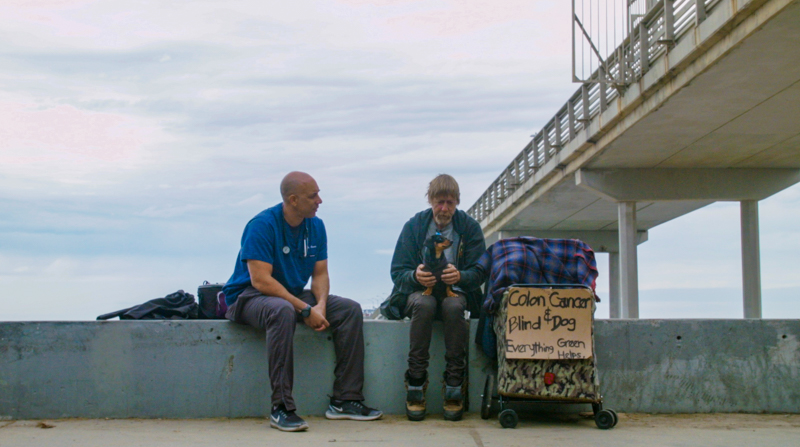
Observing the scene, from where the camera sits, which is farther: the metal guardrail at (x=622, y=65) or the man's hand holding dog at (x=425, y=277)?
the metal guardrail at (x=622, y=65)

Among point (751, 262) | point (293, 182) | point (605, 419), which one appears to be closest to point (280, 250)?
point (293, 182)

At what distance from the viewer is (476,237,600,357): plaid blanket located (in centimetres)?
570

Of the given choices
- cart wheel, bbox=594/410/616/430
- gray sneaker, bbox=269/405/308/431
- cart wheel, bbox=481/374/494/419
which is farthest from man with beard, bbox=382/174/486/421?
cart wheel, bbox=594/410/616/430

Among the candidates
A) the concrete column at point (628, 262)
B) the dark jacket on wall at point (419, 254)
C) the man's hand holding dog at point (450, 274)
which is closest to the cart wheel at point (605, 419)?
the dark jacket on wall at point (419, 254)

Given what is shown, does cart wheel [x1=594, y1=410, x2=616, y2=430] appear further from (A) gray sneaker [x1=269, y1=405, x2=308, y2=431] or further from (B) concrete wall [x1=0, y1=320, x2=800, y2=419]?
(A) gray sneaker [x1=269, y1=405, x2=308, y2=431]

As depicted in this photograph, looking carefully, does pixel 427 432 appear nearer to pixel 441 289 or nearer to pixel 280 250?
pixel 441 289

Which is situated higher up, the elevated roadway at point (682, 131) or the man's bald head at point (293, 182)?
the elevated roadway at point (682, 131)

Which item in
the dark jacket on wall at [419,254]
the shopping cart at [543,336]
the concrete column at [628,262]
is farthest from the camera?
the concrete column at [628,262]

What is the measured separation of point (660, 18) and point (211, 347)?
12668 millimetres

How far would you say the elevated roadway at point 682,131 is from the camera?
1322 cm

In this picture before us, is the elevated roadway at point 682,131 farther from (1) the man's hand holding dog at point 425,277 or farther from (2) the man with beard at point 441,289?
(1) the man's hand holding dog at point 425,277

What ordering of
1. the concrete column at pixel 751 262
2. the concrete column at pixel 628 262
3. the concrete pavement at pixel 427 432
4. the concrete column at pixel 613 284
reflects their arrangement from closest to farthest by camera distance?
the concrete pavement at pixel 427 432 → the concrete column at pixel 751 262 → the concrete column at pixel 628 262 → the concrete column at pixel 613 284

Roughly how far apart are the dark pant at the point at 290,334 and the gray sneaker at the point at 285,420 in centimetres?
4

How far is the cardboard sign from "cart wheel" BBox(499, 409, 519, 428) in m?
Answer: 0.38
